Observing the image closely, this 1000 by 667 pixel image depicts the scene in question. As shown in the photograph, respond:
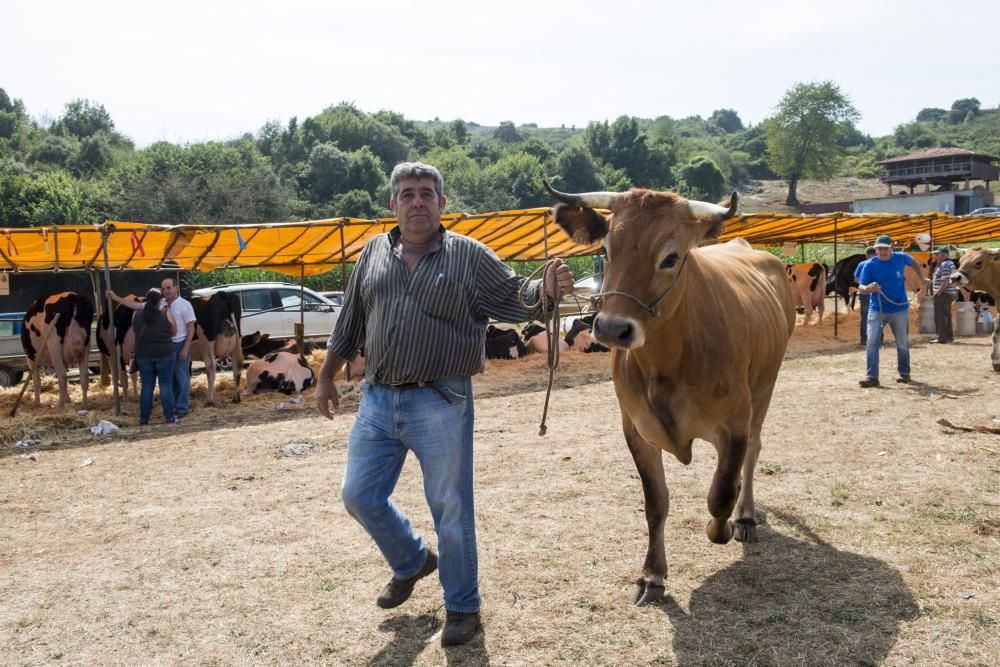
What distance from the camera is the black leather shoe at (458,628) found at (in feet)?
11.4

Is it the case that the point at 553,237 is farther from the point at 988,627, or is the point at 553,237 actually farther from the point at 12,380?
the point at 988,627

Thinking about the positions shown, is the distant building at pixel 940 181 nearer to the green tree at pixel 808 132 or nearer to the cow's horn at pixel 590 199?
the green tree at pixel 808 132

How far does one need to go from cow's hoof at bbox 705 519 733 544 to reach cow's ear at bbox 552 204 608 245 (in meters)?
1.69

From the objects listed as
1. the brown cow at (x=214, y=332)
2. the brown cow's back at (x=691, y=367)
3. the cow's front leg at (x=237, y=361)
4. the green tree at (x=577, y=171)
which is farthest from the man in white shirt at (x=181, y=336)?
the green tree at (x=577, y=171)

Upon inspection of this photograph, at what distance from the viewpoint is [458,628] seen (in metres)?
3.49

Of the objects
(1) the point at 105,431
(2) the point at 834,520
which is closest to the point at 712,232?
(2) the point at 834,520

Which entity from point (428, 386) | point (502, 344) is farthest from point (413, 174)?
point (502, 344)

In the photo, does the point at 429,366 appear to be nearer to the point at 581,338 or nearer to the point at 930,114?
the point at 581,338

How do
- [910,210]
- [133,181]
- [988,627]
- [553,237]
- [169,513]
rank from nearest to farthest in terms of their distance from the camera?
[988,627]
[169,513]
[553,237]
[133,181]
[910,210]

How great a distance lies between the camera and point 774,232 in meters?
17.9

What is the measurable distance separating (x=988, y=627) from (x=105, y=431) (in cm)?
913

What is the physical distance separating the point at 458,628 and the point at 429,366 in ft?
3.96

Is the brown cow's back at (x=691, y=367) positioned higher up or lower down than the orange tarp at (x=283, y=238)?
lower down

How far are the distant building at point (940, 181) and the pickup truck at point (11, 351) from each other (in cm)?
5598
